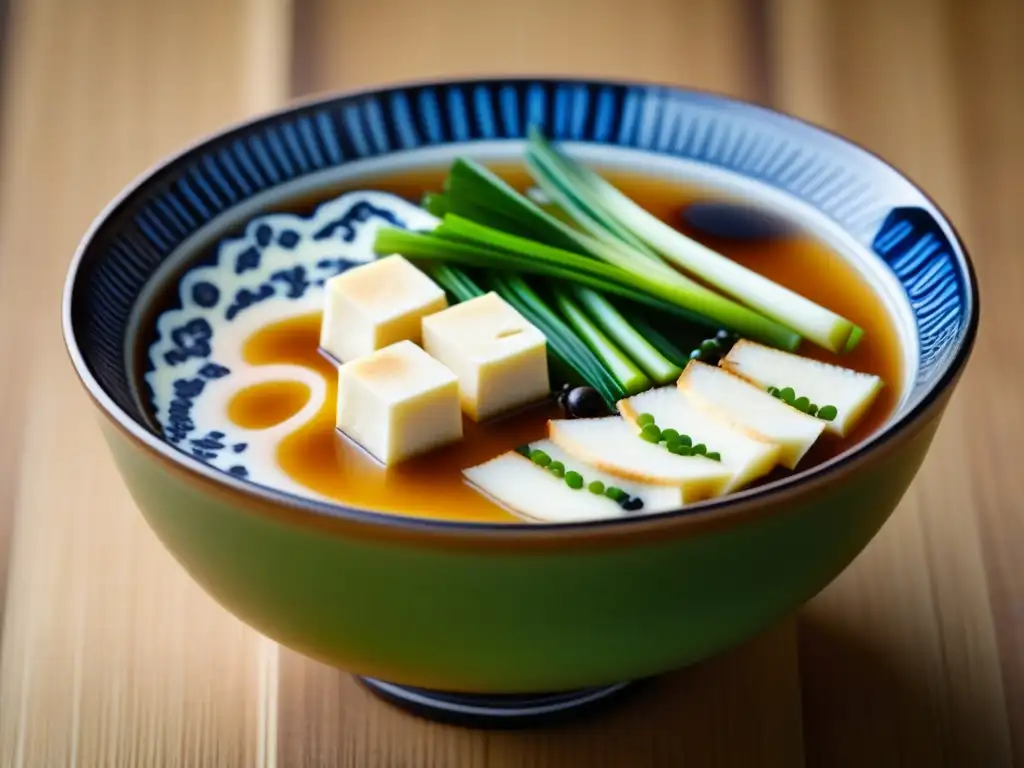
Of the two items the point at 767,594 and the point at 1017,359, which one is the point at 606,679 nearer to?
the point at 767,594

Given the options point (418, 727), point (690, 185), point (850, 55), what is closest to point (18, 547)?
point (418, 727)

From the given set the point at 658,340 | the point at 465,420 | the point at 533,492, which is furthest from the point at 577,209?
the point at 533,492

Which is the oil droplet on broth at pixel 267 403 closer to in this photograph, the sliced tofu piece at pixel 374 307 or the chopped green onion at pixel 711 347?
the sliced tofu piece at pixel 374 307

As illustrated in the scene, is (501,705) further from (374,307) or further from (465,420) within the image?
(374,307)

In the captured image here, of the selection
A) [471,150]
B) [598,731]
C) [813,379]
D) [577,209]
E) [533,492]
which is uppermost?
[471,150]

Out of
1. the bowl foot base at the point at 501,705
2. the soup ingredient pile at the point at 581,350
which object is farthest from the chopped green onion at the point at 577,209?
the bowl foot base at the point at 501,705

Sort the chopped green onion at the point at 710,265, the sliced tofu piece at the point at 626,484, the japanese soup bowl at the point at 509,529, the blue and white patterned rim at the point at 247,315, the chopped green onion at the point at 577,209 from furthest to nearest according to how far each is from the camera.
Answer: the chopped green onion at the point at 577,209, the chopped green onion at the point at 710,265, the blue and white patterned rim at the point at 247,315, the sliced tofu piece at the point at 626,484, the japanese soup bowl at the point at 509,529

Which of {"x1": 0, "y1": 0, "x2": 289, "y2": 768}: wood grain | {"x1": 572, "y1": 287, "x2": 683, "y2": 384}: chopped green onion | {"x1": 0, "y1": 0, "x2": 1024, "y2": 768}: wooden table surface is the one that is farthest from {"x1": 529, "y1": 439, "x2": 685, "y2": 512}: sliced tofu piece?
{"x1": 0, "y1": 0, "x2": 289, "y2": 768}: wood grain
